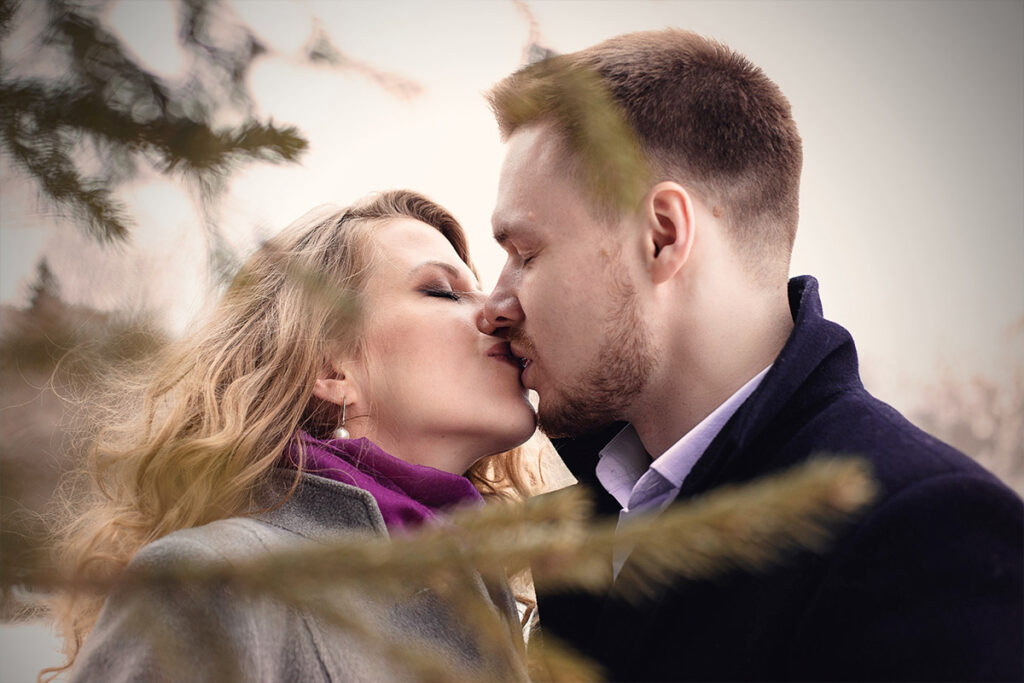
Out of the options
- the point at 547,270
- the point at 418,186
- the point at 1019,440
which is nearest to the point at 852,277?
the point at 1019,440

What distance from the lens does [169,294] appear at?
1.60 ft

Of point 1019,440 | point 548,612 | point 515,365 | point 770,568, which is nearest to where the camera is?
point 770,568

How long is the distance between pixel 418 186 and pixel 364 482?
82cm

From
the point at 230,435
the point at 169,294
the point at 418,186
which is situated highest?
the point at 169,294

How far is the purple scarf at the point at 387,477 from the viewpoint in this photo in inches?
44.7

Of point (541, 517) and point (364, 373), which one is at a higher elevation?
point (541, 517)

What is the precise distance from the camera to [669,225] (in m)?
1.14

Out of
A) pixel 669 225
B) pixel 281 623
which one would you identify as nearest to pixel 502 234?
pixel 669 225

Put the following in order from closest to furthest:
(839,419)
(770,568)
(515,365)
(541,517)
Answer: (541,517), (770,568), (839,419), (515,365)

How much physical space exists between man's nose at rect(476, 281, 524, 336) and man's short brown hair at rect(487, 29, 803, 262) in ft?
0.84

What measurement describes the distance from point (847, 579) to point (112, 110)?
0.74 m

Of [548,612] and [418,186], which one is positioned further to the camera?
[418,186]

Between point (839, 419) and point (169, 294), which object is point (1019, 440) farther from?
point (169, 294)

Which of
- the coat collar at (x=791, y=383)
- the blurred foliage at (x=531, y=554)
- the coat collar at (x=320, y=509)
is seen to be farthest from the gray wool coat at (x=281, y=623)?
the coat collar at (x=791, y=383)
